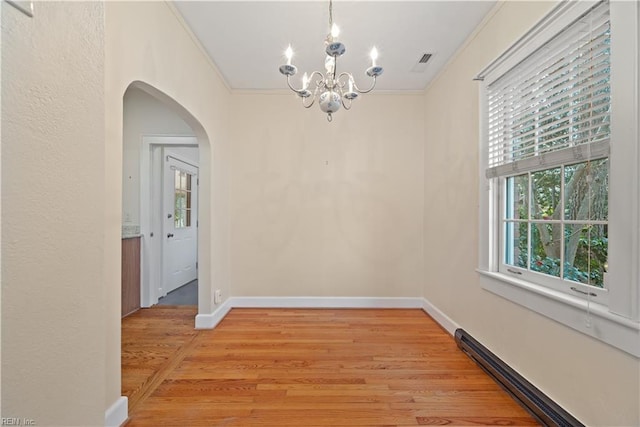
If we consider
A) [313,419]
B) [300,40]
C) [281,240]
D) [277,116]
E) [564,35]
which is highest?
[300,40]

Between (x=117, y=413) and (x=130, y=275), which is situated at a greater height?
(x=130, y=275)

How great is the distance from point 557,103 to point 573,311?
114cm

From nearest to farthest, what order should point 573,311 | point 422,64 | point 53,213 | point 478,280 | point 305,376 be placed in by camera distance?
point 53,213, point 573,311, point 305,376, point 478,280, point 422,64

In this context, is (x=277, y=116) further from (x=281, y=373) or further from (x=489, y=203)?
(x=281, y=373)

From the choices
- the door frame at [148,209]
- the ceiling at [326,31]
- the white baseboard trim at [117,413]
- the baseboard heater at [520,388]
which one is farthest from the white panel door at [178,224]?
the baseboard heater at [520,388]

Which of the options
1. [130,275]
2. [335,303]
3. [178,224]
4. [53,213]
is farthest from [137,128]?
[53,213]

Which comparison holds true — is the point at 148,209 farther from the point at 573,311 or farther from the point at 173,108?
the point at 573,311

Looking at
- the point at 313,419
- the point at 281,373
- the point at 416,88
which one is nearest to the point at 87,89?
the point at 313,419

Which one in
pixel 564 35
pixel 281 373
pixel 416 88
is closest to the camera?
pixel 564 35

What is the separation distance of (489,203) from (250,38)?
2.48m

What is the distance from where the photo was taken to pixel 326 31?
7.68 feet

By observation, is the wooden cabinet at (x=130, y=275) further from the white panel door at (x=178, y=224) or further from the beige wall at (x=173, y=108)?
the beige wall at (x=173, y=108)

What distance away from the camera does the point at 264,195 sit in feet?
11.4

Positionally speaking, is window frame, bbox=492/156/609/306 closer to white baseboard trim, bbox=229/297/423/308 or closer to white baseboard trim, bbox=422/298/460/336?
white baseboard trim, bbox=422/298/460/336
